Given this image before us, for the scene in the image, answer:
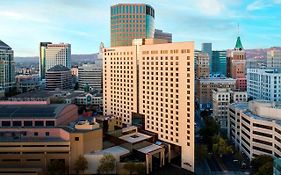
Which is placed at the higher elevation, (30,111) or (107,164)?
(30,111)

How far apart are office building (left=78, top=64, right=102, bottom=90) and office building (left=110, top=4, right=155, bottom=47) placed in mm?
82909

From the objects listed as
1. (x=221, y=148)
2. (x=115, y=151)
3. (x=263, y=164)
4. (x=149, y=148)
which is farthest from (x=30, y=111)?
(x=263, y=164)

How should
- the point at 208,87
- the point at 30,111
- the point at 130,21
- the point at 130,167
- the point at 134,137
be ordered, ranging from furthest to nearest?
the point at 208,87
the point at 130,21
the point at 134,137
the point at 30,111
the point at 130,167

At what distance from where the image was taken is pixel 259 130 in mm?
60094

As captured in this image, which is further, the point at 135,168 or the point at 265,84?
the point at 265,84

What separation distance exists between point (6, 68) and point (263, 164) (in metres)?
152

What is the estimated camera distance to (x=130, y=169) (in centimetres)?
5228

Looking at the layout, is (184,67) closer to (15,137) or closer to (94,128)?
(94,128)

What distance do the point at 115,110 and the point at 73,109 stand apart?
15.6 m

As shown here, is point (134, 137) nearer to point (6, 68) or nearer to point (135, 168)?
point (135, 168)

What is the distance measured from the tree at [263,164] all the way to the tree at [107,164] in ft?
84.0

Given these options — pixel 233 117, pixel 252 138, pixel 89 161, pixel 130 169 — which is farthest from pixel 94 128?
pixel 233 117

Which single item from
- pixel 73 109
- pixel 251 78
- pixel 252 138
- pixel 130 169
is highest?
pixel 251 78

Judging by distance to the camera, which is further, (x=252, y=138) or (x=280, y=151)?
(x=252, y=138)
